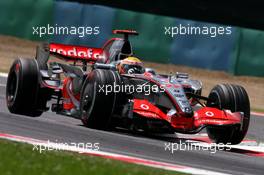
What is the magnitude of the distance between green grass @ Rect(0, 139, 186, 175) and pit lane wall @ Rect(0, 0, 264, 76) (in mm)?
16644

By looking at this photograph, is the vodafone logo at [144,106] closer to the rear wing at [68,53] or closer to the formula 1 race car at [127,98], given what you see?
the formula 1 race car at [127,98]

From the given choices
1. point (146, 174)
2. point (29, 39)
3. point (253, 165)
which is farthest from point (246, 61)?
point (146, 174)

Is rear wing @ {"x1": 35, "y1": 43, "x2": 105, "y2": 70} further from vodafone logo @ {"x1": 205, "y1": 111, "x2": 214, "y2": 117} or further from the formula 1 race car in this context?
vodafone logo @ {"x1": 205, "y1": 111, "x2": 214, "y2": 117}

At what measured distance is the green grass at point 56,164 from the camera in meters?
8.86

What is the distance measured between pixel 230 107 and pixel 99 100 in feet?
7.20

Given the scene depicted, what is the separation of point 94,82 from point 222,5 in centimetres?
1697

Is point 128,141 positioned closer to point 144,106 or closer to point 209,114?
point 144,106

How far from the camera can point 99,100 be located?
43.3 ft

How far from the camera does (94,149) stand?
38.3 ft

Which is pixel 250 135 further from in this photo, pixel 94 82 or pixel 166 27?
pixel 166 27

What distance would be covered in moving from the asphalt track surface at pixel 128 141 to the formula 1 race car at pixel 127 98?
257mm

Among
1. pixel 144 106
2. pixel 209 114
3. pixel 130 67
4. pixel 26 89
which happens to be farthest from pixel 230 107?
pixel 26 89

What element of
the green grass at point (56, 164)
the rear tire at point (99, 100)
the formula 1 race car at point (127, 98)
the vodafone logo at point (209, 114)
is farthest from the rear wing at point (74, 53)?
the green grass at point (56, 164)

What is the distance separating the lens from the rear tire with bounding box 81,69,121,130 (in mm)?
13219
